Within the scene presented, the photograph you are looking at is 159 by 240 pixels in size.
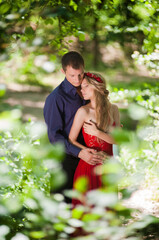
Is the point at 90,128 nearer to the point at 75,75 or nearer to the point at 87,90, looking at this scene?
the point at 87,90

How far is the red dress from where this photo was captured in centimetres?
224

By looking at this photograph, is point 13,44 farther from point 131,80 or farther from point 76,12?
point 131,80

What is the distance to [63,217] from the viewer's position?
919 mm

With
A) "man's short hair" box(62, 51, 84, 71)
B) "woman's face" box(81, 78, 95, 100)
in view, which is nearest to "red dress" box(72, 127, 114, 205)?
"woman's face" box(81, 78, 95, 100)

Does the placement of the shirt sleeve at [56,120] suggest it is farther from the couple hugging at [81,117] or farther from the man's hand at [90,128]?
the man's hand at [90,128]

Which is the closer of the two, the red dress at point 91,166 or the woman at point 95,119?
the woman at point 95,119

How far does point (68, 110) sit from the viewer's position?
7.50 feet

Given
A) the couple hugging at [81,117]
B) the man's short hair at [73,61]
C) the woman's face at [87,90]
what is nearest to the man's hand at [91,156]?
the couple hugging at [81,117]

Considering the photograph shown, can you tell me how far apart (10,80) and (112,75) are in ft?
13.2

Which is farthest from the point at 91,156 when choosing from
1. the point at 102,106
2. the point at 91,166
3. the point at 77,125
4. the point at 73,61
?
the point at 73,61

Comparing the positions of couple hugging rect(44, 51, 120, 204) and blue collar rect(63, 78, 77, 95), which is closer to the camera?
couple hugging rect(44, 51, 120, 204)

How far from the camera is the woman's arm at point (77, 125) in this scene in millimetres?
2184

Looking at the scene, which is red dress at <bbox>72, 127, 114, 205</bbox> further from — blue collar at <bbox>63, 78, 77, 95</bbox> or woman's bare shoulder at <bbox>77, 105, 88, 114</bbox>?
blue collar at <bbox>63, 78, 77, 95</bbox>

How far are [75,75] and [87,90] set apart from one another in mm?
143
